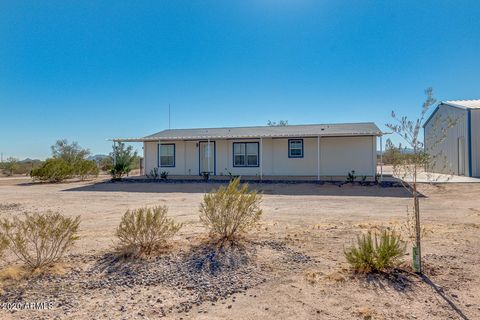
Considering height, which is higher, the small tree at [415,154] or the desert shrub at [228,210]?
the small tree at [415,154]

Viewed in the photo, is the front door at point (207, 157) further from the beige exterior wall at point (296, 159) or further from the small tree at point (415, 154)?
the small tree at point (415, 154)

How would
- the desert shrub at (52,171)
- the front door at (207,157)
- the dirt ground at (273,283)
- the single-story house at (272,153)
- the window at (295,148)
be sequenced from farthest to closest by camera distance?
the desert shrub at (52,171) < the front door at (207,157) < the window at (295,148) < the single-story house at (272,153) < the dirt ground at (273,283)

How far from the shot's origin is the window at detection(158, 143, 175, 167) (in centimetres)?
2022

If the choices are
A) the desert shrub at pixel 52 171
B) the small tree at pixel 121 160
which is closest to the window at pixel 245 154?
the small tree at pixel 121 160

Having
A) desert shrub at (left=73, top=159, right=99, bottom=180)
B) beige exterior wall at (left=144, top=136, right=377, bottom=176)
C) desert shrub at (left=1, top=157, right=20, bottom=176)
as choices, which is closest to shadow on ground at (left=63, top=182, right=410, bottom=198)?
beige exterior wall at (left=144, top=136, right=377, bottom=176)

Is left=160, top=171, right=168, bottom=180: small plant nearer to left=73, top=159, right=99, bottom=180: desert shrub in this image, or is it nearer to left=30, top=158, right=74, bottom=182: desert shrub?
left=73, top=159, right=99, bottom=180: desert shrub

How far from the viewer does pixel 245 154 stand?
18719mm

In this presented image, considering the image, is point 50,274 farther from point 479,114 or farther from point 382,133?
point 479,114

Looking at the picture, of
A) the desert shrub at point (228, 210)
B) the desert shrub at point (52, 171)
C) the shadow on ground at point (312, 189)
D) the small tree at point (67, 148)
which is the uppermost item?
the small tree at point (67, 148)

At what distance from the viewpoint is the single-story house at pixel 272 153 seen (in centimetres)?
1695

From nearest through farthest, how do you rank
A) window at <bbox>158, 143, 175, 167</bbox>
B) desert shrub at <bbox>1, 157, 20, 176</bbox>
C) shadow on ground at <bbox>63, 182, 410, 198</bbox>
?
1. shadow on ground at <bbox>63, 182, 410, 198</bbox>
2. window at <bbox>158, 143, 175, 167</bbox>
3. desert shrub at <bbox>1, 157, 20, 176</bbox>

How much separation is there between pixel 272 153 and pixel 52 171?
1428 cm

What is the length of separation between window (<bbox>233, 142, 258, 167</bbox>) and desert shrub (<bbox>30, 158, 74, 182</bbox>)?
1159 centimetres

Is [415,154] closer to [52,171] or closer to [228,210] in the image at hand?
[228,210]
